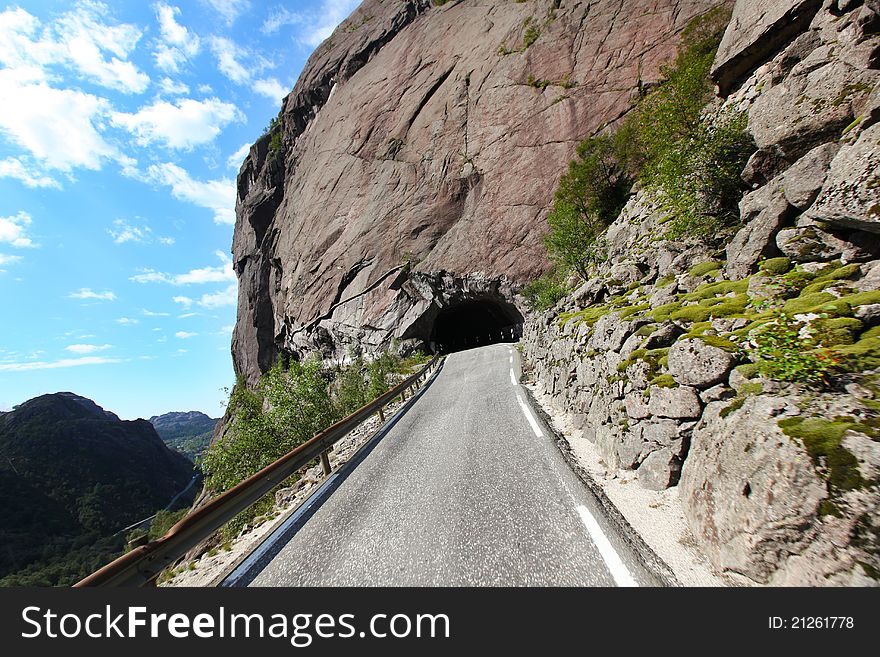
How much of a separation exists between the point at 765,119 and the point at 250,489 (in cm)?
1281

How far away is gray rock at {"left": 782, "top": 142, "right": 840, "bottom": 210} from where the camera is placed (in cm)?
542

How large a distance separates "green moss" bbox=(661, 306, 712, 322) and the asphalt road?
10.6 ft

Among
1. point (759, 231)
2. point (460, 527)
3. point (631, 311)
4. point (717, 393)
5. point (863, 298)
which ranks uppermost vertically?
point (759, 231)

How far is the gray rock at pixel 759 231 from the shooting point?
5933 millimetres

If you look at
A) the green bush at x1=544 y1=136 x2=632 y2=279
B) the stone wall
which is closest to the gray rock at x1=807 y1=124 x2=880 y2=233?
the stone wall

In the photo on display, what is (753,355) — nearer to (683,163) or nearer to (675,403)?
(675,403)

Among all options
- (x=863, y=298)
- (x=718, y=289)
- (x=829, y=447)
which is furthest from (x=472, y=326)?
(x=829, y=447)

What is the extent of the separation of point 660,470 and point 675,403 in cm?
89

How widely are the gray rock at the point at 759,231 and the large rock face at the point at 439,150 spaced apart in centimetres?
2412

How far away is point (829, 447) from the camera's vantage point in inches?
101

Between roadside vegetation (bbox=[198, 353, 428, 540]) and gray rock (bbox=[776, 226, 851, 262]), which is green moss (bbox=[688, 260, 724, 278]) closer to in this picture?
gray rock (bbox=[776, 226, 851, 262])

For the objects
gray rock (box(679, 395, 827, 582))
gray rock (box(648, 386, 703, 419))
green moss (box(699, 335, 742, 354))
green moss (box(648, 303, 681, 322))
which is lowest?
gray rock (box(679, 395, 827, 582))
